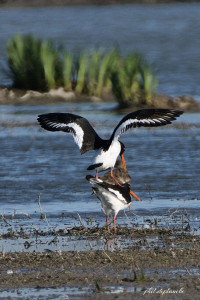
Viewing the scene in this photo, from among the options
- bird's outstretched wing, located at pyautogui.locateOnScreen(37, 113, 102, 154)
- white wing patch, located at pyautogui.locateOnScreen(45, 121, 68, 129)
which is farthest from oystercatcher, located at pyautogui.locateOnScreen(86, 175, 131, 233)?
white wing patch, located at pyautogui.locateOnScreen(45, 121, 68, 129)

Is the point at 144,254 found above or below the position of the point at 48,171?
above

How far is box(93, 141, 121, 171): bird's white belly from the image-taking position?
9.62m

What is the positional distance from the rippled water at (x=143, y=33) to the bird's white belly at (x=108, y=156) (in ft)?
41.1

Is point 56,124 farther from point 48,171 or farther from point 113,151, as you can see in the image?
point 48,171

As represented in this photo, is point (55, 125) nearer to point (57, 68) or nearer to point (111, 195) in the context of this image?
point (111, 195)

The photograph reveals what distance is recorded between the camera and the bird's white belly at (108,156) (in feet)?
31.6

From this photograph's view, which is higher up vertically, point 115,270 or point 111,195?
point 115,270

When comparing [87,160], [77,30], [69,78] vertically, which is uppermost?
[87,160]

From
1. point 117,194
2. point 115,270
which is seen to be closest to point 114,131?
point 117,194

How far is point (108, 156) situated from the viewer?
31.8 ft

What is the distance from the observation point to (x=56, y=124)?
1013cm

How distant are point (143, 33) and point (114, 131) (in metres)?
38.2

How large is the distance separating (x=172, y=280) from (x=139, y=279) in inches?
10.5

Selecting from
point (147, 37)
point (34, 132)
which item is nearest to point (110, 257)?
point (34, 132)
